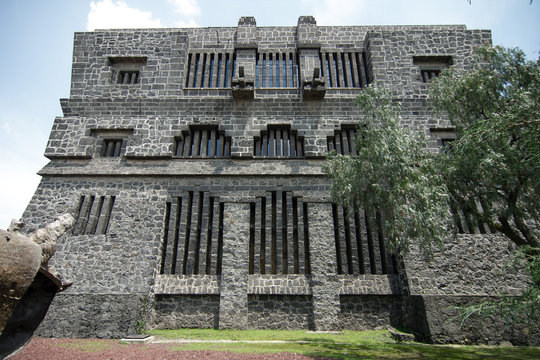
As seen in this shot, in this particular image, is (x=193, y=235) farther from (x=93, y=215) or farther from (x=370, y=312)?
(x=370, y=312)

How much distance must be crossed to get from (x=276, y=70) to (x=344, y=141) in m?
5.73

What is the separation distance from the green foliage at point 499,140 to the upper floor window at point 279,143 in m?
6.95

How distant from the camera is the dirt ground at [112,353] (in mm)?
7926

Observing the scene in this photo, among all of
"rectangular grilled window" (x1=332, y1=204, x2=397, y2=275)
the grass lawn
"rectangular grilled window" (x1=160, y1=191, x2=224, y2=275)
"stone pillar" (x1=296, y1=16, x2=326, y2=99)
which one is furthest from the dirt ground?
"stone pillar" (x1=296, y1=16, x2=326, y2=99)

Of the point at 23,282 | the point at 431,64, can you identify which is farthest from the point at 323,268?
the point at 431,64

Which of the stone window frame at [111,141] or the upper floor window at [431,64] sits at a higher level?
the upper floor window at [431,64]

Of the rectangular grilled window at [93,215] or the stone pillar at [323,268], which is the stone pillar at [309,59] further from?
the rectangular grilled window at [93,215]

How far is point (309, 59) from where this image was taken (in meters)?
17.5

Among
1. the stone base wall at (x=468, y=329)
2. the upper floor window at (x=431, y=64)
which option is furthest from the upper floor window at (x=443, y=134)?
the stone base wall at (x=468, y=329)

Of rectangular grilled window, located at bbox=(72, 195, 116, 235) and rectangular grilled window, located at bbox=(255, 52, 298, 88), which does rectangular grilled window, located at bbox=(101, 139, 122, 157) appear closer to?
rectangular grilled window, located at bbox=(72, 195, 116, 235)

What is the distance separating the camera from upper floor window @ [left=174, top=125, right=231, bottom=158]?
15.9 meters

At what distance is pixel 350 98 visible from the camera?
16.6 m

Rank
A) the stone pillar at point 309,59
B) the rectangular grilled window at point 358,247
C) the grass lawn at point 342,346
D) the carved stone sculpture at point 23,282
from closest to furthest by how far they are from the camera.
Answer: the carved stone sculpture at point 23,282 → the grass lawn at point 342,346 → the rectangular grilled window at point 358,247 → the stone pillar at point 309,59

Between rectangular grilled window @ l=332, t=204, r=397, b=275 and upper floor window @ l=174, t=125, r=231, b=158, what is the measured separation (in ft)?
20.8
